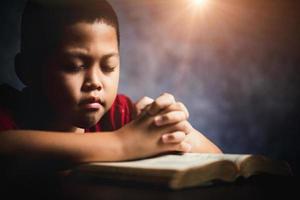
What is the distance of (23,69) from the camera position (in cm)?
102

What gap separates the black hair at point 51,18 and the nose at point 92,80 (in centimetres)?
10

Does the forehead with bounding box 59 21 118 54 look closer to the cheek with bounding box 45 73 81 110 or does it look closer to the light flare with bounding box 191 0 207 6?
the cheek with bounding box 45 73 81 110

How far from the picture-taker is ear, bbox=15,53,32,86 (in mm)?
1012

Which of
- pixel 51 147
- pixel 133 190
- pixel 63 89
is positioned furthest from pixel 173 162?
pixel 63 89

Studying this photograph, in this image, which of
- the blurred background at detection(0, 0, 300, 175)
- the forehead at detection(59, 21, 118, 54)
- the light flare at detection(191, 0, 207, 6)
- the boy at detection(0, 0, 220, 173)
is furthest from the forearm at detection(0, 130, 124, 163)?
the light flare at detection(191, 0, 207, 6)

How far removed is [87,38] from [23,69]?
0.64 ft

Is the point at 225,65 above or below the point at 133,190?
above

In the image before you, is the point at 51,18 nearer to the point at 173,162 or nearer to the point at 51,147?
the point at 51,147

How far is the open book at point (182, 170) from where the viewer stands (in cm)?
61

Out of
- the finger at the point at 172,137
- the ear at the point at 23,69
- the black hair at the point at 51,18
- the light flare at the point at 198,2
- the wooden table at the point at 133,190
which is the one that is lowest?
the wooden table at the point at 133,190

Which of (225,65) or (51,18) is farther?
(225,65)

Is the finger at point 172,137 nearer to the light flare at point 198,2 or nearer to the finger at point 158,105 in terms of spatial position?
the finger at point 158,105

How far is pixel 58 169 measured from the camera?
75 centimetres

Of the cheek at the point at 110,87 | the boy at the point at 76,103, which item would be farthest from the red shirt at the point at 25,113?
the cheek at the point at 110,87
